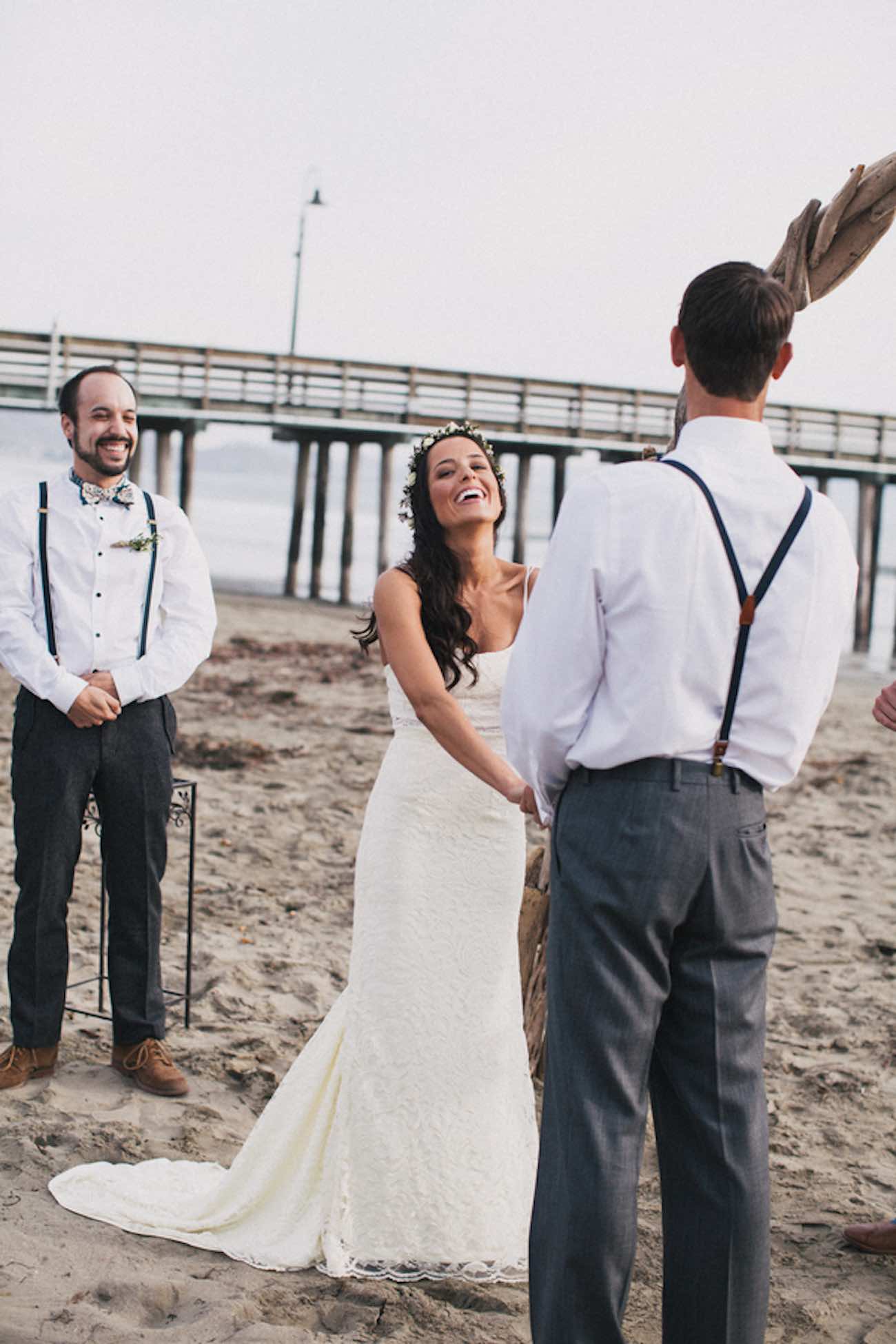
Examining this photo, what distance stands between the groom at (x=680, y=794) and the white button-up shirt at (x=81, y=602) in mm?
1987

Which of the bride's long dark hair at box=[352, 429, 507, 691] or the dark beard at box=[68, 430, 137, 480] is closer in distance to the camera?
the bride's long dark hair at box=[352, 429, 507, 691]

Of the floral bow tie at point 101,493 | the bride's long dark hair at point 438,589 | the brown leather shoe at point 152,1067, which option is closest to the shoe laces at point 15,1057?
the brown leather shoe at point 152,1067

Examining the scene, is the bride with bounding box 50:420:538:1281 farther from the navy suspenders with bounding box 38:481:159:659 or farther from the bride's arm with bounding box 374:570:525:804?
the navy suspenders with bounding box 38:481:159:659

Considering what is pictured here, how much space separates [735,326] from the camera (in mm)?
2098

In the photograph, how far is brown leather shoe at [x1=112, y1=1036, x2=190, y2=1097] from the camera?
3936mm

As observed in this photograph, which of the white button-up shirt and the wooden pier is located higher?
the wooden pier

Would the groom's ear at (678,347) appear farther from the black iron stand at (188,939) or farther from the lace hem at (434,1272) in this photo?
the black iron stand at (188,939)

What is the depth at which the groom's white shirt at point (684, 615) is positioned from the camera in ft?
6.79

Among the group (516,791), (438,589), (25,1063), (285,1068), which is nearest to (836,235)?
(438,589)

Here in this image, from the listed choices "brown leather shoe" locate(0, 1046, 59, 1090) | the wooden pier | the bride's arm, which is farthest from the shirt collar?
the wooden pier

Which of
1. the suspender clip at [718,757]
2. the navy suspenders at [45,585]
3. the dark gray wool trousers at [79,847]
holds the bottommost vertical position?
the dark gray wool trousers at [79,847]

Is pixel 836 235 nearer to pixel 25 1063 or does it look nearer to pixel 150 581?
pixel 150 581

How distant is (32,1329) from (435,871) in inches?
50.7

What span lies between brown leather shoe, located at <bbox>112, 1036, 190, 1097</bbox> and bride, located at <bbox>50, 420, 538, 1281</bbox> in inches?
22.9
